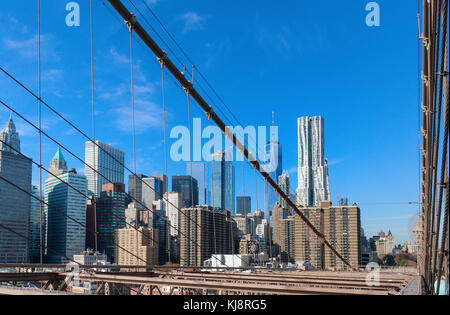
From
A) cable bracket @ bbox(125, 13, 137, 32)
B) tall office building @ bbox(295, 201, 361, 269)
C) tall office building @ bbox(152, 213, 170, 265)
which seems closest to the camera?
cable bracket @ bbox(125, 13, 137, 32)

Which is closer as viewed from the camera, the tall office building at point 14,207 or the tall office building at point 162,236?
the tall office building at point 14,207

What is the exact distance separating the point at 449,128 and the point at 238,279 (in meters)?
4.24

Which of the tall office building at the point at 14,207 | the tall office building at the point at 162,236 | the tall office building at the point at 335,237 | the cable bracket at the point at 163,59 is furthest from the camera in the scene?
the tall office building at the point at 335,237

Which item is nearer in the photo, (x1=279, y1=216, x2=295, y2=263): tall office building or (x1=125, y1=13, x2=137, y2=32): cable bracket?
(x1=125, y1=13, x2=137, y2=32): cable bracket

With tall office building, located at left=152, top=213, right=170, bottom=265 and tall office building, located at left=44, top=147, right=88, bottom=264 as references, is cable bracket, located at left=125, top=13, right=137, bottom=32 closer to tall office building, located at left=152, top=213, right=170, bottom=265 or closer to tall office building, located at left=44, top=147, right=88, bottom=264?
tall office building, located at left=44, top=147, right=88, bottom=264

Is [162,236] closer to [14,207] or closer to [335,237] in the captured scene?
[335,237]

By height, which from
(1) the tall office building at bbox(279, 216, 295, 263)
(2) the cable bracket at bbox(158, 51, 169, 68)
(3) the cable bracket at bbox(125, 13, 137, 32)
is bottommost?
(1) the tall office building at bbox(279, 216, 295, 263)

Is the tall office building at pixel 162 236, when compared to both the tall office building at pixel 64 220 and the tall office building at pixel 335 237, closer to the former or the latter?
the tall office building at pixel 64 220

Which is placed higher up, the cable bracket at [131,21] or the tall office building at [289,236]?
the cable bracket at [131,21]

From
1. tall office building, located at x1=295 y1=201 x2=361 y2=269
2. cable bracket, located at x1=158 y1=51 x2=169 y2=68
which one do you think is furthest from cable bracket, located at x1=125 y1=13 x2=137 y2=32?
tall office building, located at x1=295 y1=201 x2=361 y2=269

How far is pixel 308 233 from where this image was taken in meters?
88.8

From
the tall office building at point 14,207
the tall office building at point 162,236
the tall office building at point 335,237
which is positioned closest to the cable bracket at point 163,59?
the tall office building at point 14,207
